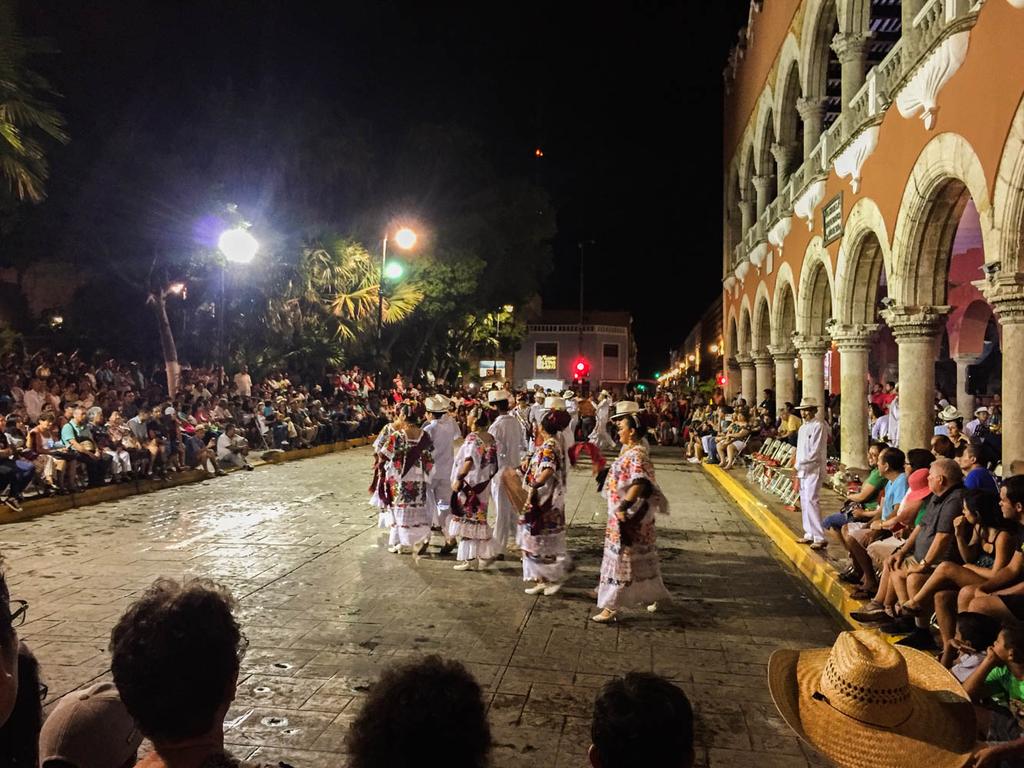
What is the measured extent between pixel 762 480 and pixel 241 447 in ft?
36.6

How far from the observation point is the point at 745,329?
86.4 ft

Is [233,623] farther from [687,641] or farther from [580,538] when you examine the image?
[580,538]

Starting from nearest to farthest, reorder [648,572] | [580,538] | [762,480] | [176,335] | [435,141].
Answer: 1. [648,572]
2. [580,538]
3. [762,480]
4. [176,335]
5. [435,141]

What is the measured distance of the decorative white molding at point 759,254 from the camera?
2186 centimetres

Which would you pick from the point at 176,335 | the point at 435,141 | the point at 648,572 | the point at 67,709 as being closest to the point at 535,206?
the point at 435,141

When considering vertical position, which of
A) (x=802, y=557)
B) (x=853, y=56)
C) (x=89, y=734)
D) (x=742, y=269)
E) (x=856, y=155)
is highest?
(x=853, y=56)

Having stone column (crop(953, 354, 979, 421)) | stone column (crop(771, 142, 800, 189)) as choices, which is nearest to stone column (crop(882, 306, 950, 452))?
stone column (crop(771, 142, 800, 189))

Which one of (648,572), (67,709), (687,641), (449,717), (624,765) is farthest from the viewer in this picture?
(648,572)

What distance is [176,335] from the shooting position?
81.0 feet

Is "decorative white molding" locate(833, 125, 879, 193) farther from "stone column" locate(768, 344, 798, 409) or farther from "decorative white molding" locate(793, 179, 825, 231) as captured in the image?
"stone column" locate(768, 344, 798, 409)

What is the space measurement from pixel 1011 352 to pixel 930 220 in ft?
10.3

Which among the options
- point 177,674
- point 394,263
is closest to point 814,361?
point 394,263

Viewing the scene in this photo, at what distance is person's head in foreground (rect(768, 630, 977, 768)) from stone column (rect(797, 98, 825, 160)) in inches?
→ 623

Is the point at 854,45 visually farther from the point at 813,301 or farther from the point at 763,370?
the point at 763,370
